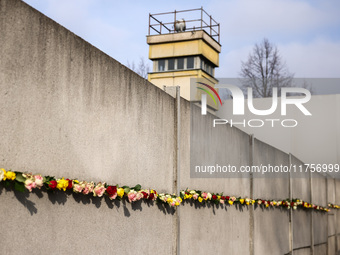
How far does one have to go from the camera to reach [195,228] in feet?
20.5

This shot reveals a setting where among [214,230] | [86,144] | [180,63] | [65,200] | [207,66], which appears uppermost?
[207,66]

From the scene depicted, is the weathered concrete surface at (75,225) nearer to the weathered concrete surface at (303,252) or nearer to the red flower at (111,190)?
Answer: the red flower at (111,190)

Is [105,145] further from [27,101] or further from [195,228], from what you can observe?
[195,228]

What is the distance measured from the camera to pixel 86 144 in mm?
4004

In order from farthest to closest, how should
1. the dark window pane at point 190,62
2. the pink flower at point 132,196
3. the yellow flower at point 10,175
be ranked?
the dark window pane at point 190,62
the pink flower at point 132,196
the yellow flower at point 10,175

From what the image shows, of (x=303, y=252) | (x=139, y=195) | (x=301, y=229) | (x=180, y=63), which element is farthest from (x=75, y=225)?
(x=180, y=63)

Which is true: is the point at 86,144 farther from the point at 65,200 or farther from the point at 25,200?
the point at 25,200

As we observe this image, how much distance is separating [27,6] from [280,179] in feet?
27.9

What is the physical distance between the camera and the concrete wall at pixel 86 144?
326cm

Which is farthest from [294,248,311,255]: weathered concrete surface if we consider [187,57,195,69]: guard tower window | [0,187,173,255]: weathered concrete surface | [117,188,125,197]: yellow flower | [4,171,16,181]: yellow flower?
[187,57,195,69]: guard tower window

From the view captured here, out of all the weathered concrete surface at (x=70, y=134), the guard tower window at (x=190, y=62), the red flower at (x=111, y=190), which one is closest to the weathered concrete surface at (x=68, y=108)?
the weathered concrete surface at (x=70, y=134)

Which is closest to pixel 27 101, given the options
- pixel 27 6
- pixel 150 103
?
pixel 27 6

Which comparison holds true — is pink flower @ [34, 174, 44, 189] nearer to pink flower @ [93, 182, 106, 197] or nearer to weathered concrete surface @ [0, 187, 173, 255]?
weathered concrete surface @ [0, 187, 173, 255]

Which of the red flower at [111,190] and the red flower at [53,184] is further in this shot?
the red flower at [111,190]
